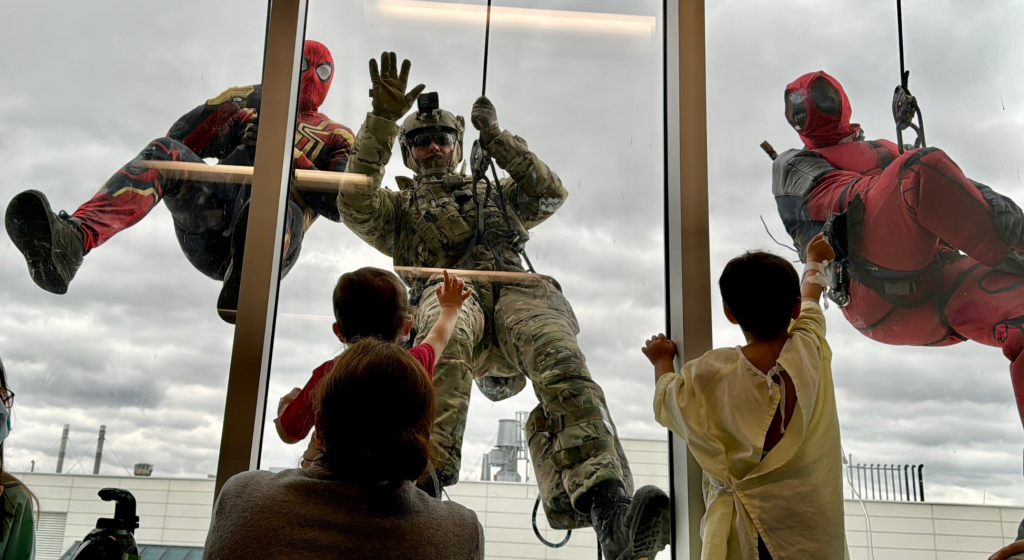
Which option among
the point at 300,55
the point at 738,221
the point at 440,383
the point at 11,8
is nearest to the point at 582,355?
the point at 440,383

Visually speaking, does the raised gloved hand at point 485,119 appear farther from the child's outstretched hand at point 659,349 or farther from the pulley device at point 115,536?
the pulley device at point 115,536

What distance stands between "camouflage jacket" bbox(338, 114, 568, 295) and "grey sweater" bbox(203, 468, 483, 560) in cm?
102

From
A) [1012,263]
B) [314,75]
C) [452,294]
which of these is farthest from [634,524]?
[314,75]

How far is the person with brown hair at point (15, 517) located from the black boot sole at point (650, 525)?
3.97 ft

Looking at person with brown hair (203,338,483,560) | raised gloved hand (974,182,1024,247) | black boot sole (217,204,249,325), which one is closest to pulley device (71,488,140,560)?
black boot sole (217,204,249,325)

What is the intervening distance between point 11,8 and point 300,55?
0.81 meters

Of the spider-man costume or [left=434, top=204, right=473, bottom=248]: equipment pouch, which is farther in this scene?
[left=434, top=204, right=473, bottom=248]: equipment pouch

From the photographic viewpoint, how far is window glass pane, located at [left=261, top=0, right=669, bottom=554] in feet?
6.10

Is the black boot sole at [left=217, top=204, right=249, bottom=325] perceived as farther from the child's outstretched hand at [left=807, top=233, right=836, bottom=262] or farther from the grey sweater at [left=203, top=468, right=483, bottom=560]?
the child's outstretched hand at [left=807, top=233, right=836, bottom=262]

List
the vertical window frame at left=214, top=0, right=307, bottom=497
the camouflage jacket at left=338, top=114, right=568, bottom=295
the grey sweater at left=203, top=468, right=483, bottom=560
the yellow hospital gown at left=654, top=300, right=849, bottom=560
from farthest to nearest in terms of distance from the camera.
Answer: the camouflage jacket at left=338, top=114, right=568, bottom=295, the vertical window frame at left=214, top=0, right=307, bottom=497, the yellow hospital gown at left=654, top=300, right=849, bottom=560, the grey sweater at left=203, top=468, right=483, bottom=560

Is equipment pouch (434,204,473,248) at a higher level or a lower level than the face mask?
higher

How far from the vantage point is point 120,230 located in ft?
6.36

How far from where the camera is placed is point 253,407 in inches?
66.0

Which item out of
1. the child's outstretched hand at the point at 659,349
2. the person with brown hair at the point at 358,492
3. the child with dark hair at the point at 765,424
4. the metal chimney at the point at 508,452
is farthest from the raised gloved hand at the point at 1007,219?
the person with brown hair at the point at 358,492
